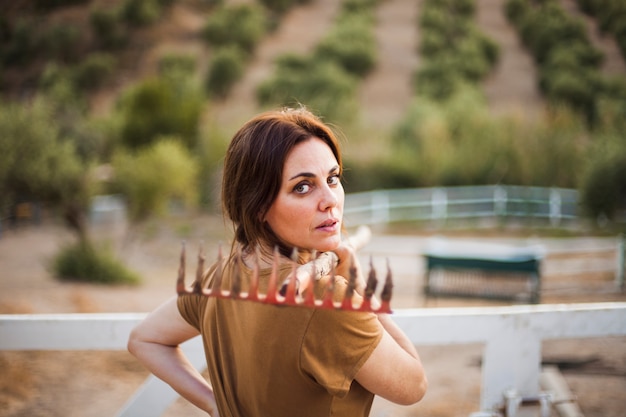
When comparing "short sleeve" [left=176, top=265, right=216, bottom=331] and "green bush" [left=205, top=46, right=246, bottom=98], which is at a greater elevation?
"green bush" [left=205, top=46, right=246, bottom=98]

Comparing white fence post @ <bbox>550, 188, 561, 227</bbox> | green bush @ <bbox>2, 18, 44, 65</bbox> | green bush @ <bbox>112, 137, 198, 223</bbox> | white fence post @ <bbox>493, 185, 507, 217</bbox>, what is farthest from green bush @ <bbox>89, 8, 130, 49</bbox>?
white fence post @ <bbox>550, 188, 561, 227</bbox>

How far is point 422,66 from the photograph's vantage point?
126 ft

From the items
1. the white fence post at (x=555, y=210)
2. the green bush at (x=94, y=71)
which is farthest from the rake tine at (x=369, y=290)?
the green bush at (x=94, y=71)

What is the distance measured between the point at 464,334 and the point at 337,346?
0.79 meters

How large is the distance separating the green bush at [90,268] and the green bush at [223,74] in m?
30.9

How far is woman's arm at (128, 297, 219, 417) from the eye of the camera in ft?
4.28

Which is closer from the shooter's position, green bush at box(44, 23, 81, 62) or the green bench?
the green bench

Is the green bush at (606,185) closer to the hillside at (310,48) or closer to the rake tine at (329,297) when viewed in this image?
the rake tine at (329,297)

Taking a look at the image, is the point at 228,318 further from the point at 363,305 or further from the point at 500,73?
the point at 500,73

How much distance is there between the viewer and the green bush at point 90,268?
9672 millimetres

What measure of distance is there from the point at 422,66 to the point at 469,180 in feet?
75.2

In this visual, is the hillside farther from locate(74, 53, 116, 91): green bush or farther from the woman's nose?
the woman's nose

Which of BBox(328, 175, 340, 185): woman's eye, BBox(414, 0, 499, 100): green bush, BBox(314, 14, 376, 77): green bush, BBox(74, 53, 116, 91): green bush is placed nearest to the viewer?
BBox(328, 175, 340, 185): woman's eye

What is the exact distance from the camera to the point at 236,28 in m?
43.5
